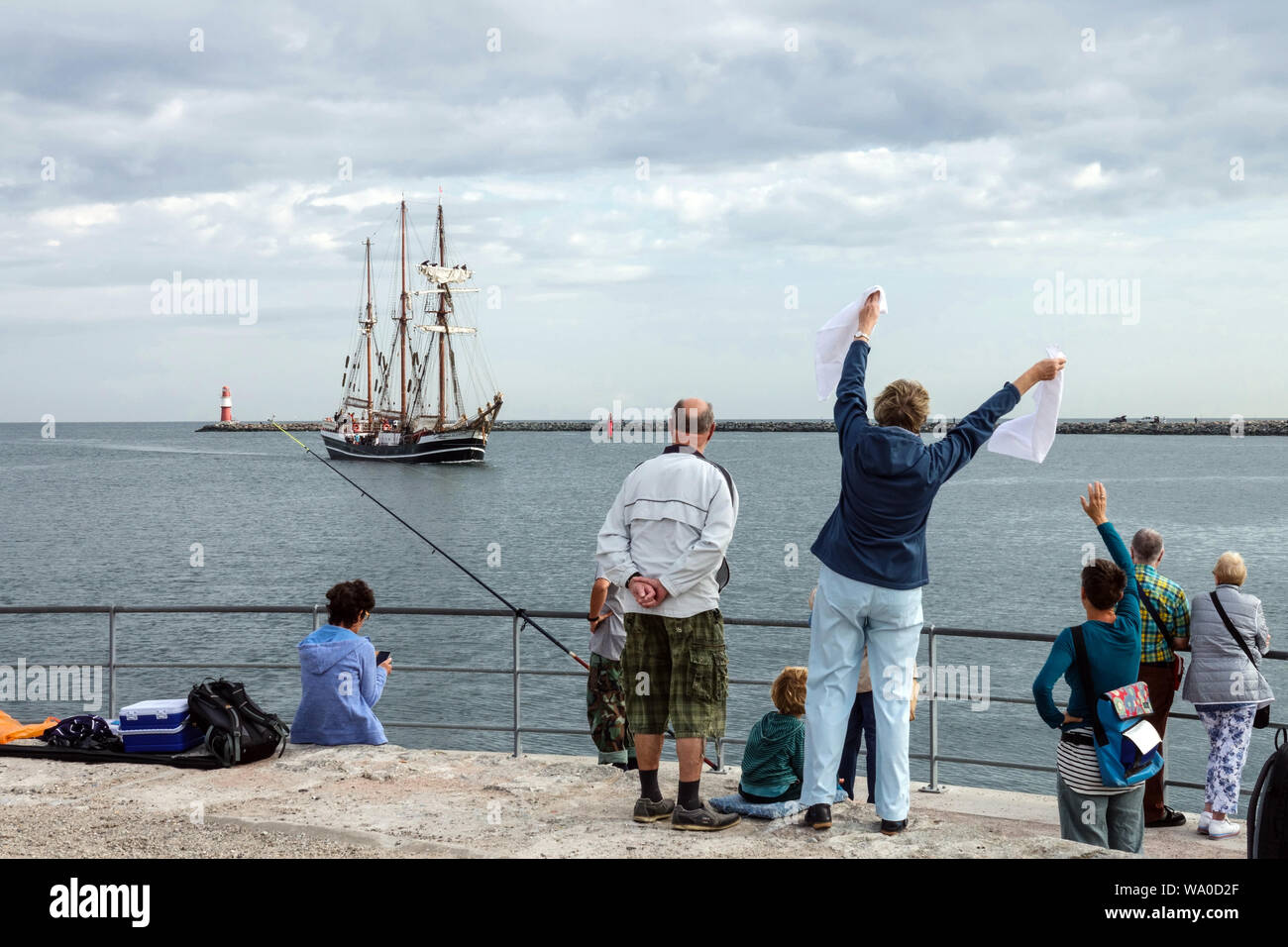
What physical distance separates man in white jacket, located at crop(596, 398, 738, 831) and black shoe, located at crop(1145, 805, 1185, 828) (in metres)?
2.71

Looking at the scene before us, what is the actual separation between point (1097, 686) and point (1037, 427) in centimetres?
103

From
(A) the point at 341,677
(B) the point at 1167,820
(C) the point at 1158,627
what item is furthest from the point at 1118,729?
(A) the point at 341,677

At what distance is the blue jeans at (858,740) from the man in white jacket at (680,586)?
0.99m

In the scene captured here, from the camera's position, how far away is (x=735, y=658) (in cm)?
2528

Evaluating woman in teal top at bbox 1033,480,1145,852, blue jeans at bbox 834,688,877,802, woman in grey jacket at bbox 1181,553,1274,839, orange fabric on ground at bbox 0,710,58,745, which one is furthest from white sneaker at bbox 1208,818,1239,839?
orange fabric on ground at bbox 0,710,58,745

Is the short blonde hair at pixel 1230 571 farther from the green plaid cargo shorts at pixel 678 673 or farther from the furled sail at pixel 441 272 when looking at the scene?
the furled sail at pixel 441 272

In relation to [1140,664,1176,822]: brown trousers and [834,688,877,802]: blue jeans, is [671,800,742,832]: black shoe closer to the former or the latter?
[834,688,877,802]: blue jeans

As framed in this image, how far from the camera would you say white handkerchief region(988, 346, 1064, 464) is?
4.67m

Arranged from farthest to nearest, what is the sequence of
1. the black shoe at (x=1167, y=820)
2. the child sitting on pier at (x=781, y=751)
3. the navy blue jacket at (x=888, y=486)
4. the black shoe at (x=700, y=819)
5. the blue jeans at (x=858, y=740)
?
the black shoe at (x=1167, y=820), the blue jeans at (x=858, y=740), the child sitting on pier at (x=781, y=751), the black shoe at (x=700, y=819), the navy blue jacket at (x=888, y=486)

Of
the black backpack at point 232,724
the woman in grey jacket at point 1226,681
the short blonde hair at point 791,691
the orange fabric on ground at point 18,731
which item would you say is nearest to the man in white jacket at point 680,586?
the short blonde hair at point 791,691

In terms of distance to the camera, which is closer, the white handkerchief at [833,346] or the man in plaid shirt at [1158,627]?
the white handkerchief at [833,346]

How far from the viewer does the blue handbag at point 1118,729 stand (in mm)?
4527
